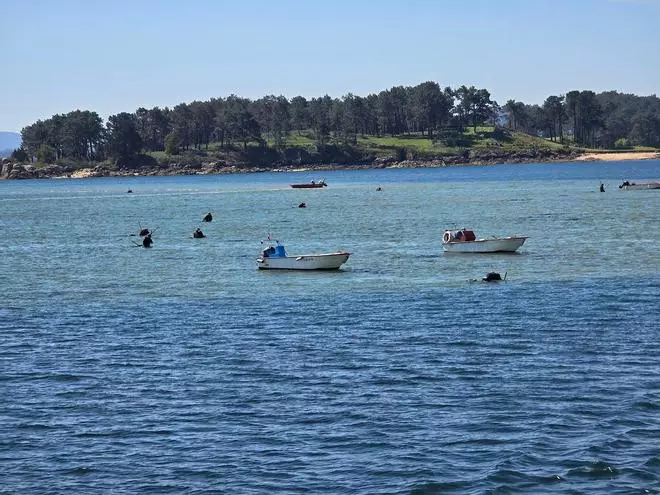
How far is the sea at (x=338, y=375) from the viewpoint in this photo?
28000mm

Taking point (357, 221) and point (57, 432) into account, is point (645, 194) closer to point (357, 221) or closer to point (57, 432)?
point (357, 221)

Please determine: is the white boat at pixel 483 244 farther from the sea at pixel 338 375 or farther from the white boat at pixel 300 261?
the white boat at pixel 300 261

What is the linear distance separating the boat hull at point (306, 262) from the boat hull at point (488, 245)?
37.2 feet

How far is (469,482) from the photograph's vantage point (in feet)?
88.0

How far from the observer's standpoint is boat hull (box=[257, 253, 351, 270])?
6956 cm

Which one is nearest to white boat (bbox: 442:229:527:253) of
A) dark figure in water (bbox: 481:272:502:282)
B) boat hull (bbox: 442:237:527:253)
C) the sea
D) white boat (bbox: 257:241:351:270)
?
boat hull (bbox: 442:237:527:253)

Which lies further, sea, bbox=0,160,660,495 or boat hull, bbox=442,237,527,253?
boat hull, bbox=442,237,527,253

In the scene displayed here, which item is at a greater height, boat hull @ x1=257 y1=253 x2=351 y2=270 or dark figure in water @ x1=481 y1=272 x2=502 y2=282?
boat hull @ x1=257 y1=253 x2=351 y2=270

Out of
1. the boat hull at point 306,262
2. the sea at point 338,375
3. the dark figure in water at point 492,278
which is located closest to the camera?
the sea at point 338,375

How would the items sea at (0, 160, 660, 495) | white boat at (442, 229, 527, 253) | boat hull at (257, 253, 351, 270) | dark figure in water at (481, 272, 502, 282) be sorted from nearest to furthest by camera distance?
1. sea at (0, 160, 660, 495)
2. dark figure in water at (481, 272, 502, 282)
3. boat hull at (257, 253, 351, 270)
4. white boat at (442, 229, 527, 253)

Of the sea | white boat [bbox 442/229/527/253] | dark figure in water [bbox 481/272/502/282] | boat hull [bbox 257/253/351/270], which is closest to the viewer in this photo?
the sea

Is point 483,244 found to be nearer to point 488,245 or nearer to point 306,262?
point 488,245

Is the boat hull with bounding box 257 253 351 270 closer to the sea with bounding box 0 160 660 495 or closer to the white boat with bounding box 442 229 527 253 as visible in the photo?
the sea with bounding box 0 160 660 495

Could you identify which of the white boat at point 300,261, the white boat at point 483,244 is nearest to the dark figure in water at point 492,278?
the white boat at point 300,261
